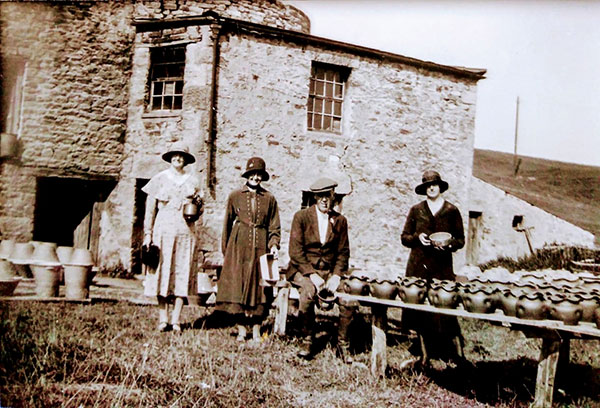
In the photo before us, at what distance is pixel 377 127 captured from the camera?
11492 mm

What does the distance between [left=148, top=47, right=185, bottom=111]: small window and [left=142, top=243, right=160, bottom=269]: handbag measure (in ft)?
20.1

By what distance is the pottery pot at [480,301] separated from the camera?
139 inches

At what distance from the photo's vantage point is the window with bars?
1118 cm

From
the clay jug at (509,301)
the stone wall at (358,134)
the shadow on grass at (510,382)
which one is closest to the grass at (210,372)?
the shadow on grass at (510,382)

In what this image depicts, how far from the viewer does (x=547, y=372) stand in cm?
318

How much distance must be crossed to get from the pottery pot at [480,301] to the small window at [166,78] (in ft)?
27.8

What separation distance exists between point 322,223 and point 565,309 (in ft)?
8.40

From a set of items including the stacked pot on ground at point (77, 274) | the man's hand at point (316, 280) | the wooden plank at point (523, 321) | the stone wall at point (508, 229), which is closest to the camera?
the wooden plank at point (523, 321)

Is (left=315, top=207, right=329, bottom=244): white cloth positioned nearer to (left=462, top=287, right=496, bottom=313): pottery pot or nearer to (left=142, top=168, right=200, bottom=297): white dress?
(left=142, top=168, right=200, bottom=297): white dress

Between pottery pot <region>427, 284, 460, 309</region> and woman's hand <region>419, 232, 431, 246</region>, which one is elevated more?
woman's hand <region>419, 232, 431, 246</region>

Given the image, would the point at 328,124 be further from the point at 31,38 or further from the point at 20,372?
the point at 20,372

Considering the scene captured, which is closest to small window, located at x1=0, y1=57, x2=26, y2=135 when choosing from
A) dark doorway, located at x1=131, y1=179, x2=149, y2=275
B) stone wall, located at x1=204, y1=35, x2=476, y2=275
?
dark doorway, located at x1=131, y1=179, x2=149, y2=275

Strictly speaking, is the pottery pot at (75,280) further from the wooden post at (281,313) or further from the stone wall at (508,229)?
the stone wall at (508,229)

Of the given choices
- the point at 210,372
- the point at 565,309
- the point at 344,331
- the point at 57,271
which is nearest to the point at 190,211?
the point at 210,372
